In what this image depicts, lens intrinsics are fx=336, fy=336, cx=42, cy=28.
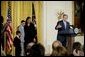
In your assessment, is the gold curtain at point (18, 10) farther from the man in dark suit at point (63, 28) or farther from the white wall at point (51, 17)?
the man in dark suit at point (63, 28)

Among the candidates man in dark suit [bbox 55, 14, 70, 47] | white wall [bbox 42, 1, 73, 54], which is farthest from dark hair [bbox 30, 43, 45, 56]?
man in dark suit [bbox 55, 14, 70, 47]

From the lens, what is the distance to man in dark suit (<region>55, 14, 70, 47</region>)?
8.75 ft

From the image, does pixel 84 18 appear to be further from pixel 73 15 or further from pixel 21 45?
pixel 21 45

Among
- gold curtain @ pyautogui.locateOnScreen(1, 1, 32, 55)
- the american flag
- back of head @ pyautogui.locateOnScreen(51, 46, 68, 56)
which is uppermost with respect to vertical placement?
gold curtain @ pyautogui.locateOnScreen(1, 1, 32, 55)

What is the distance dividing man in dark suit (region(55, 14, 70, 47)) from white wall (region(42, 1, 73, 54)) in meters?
0.03

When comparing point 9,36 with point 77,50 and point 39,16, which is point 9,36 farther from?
point 77,50

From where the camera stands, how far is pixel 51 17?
265 cm

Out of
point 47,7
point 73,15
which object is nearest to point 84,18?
point 73,15

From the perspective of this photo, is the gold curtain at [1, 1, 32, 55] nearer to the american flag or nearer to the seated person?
the american flag

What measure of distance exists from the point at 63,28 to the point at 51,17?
0.14 metres

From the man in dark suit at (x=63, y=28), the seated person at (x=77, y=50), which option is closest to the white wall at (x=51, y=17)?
the man in dark suit at (x=63, y=28)

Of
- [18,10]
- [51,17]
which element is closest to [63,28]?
[51,17]

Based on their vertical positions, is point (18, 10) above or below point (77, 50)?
above

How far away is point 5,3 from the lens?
8.68ft
